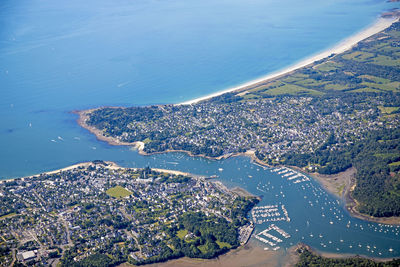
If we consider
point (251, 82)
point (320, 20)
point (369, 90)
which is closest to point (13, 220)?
point (251, 82)

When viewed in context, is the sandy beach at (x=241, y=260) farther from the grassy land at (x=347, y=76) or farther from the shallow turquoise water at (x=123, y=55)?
the grassy land at (x=347, y=76)

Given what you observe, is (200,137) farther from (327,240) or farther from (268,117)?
(327,240)

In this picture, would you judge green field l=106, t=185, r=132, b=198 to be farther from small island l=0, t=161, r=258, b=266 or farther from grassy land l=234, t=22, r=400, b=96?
grassy land l=234, t=22, r=400, b=96

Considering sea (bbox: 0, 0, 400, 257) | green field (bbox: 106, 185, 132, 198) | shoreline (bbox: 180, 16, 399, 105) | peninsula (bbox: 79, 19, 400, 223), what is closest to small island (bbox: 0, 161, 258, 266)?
green field (bbox: 106, 185, 132, 198)

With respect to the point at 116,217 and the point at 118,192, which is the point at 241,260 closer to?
the point at 116,217

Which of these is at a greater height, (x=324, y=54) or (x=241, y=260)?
(x=324, y=54)

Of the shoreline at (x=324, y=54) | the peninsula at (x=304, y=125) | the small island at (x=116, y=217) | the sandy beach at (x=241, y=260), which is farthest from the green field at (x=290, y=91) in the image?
the sandy beach at (x=241, y=260)

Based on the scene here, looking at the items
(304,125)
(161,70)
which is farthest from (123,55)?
(304,125)
